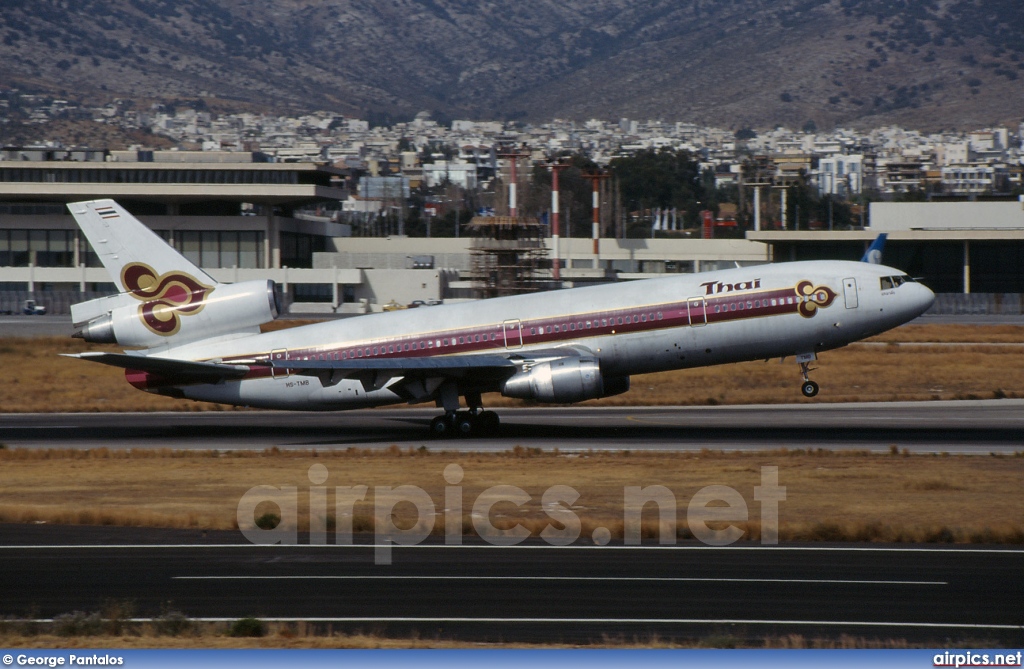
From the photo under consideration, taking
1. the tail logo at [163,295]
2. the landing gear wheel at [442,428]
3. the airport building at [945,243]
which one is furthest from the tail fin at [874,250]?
the airport building at [945,243]

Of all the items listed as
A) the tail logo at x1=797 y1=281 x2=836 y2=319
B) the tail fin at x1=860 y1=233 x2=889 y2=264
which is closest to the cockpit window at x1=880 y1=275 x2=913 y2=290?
the tail logo at x1=797 y1=281 x2=836 y2=319

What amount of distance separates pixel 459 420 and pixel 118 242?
40.4 feet

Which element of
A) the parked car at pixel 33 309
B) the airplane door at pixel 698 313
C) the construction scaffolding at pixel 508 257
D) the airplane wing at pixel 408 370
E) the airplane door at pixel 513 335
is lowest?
the airplane wing at pixel 408 370

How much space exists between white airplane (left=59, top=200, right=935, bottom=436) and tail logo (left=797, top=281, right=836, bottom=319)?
0.10ft

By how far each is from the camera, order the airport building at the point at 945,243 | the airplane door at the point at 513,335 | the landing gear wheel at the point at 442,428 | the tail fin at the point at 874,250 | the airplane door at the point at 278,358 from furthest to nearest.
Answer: the airport building at the point at 945,243
the tail fin at the point at 874,250
the landing gear wheel at the point at 442,428
the airplane door at the point at 278,358
the airplane door at the point at 513,335

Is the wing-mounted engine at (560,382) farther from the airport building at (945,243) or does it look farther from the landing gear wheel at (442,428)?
the airport building at (945,243)

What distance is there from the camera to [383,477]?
30641 mm

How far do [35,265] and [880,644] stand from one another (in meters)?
117

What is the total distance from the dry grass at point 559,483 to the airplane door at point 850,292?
627cm

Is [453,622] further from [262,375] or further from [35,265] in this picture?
[35,265]

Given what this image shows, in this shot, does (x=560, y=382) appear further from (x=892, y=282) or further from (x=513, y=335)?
(x=892, y=282)

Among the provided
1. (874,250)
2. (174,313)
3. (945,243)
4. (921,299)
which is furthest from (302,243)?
(921,299)

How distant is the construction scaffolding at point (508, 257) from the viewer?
10894 centimetres

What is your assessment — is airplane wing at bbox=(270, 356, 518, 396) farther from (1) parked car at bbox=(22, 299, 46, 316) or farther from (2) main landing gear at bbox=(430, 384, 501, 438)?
(1) parked car at bbox=(22, 299, 46, 316)
